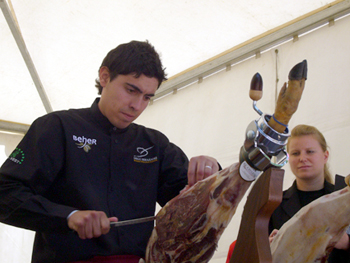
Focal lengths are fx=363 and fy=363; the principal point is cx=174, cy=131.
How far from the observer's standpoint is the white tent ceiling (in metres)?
2.84

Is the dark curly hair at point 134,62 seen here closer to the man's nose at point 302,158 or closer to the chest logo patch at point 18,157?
the chest logo patch at point 18,157

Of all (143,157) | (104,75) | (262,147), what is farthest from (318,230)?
(104,75)

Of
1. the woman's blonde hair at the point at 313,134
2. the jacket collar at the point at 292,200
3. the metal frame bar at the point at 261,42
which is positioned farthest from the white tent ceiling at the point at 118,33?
the jacket collar at the point at 292,200

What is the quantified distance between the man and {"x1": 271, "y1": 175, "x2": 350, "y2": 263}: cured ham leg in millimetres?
384

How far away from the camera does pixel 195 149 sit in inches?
130

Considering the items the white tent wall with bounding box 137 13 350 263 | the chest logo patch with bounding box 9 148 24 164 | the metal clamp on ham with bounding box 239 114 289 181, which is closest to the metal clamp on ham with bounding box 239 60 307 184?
the metal clamp on ham with bounding box 239 114 289 181

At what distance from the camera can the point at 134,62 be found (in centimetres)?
171

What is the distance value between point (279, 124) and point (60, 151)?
972 millimetres

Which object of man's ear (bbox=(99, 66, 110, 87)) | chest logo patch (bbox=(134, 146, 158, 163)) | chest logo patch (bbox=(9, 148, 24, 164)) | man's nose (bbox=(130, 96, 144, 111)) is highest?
man's ear (bbox=(99, 66, 110, 87))

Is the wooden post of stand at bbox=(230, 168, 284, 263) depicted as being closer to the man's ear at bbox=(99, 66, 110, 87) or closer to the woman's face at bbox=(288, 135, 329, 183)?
the man's ear at bbox=(99, 66, 110, 87)

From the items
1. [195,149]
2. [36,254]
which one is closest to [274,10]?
[195,149]

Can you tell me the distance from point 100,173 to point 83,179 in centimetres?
9

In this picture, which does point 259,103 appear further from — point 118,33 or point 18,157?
point 18,157

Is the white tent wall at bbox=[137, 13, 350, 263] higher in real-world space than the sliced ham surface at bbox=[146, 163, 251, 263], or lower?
higher
